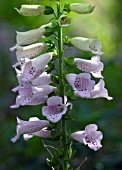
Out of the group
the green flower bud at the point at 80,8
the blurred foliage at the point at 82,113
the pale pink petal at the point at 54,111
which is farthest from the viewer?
the blurred foliage at the point at 82,113

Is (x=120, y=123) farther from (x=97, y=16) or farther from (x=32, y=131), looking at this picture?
(x=97, y=16)

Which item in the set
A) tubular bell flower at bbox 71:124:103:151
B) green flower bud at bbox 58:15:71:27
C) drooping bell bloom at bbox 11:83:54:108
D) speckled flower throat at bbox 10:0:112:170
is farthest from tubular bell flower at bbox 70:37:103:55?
tubular bell flower at bbox 71:124:103:151

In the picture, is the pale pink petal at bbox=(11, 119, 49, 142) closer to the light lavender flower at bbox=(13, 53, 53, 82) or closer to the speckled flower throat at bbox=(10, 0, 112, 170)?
the speckled flower throat at bbox=(10, 0, 112, 170)

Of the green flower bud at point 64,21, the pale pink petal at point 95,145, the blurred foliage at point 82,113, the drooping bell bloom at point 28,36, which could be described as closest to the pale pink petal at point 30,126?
the pale pink petal at point 95,145

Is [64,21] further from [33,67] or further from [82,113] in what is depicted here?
[82,113]

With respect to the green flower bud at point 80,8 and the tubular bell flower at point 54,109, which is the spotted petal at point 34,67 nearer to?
the tubular bell flower at point 54,109

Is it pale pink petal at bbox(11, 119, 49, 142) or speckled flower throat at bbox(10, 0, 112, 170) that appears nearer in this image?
speckled flower throat at bbox(10, 0, 112, 170)

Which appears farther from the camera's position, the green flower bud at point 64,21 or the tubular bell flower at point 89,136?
the tubular bell flower at point 89,136

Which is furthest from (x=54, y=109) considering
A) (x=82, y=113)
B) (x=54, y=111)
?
(x=82, y=113)
